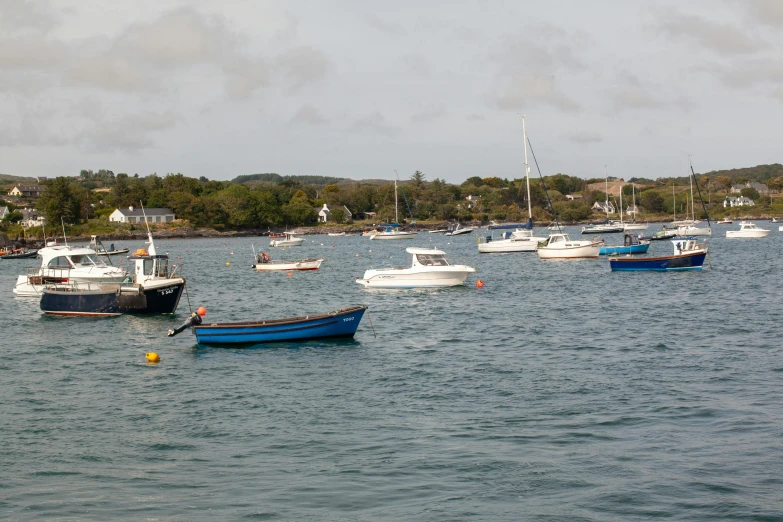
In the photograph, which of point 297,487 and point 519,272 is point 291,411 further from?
A: point 519,272

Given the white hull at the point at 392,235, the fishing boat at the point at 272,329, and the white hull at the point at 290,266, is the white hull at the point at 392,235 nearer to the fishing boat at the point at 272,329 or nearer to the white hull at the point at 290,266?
the white hull at the point at 290,266

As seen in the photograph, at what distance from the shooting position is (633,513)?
1536cm

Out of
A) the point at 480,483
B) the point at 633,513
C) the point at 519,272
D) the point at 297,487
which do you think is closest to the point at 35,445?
the point at 297,487

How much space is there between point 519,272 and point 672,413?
50.0 m

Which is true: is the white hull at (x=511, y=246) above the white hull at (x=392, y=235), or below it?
below

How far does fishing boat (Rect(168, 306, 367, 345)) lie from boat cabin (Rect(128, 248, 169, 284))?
11.9 metres

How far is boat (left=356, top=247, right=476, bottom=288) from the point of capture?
2153 inches

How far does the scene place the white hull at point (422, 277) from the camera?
5469cm

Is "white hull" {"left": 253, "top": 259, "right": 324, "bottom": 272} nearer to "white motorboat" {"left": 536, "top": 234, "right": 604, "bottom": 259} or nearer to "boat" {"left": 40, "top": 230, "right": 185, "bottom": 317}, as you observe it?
"white motorboat" {"left": 536, "top": 234, "right": 604, "bottom": 259}

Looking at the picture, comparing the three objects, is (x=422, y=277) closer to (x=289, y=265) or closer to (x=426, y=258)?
(x=426, y=258)

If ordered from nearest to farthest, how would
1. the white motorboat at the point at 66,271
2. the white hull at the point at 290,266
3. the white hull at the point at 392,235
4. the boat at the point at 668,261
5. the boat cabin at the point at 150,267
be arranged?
the boat cabin at the point at 150,267, the white motorboat at the point at 66,271, the boat at the point at 668,261, the white hull at the point at 290,266, the white hull at the point at 392,235

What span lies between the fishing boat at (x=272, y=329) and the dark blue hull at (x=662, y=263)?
38.3 metres

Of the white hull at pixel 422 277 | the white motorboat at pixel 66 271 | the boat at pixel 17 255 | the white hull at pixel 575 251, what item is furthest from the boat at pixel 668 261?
the boat at pixel 17 255

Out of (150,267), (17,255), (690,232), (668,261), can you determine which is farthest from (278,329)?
(690,232)
